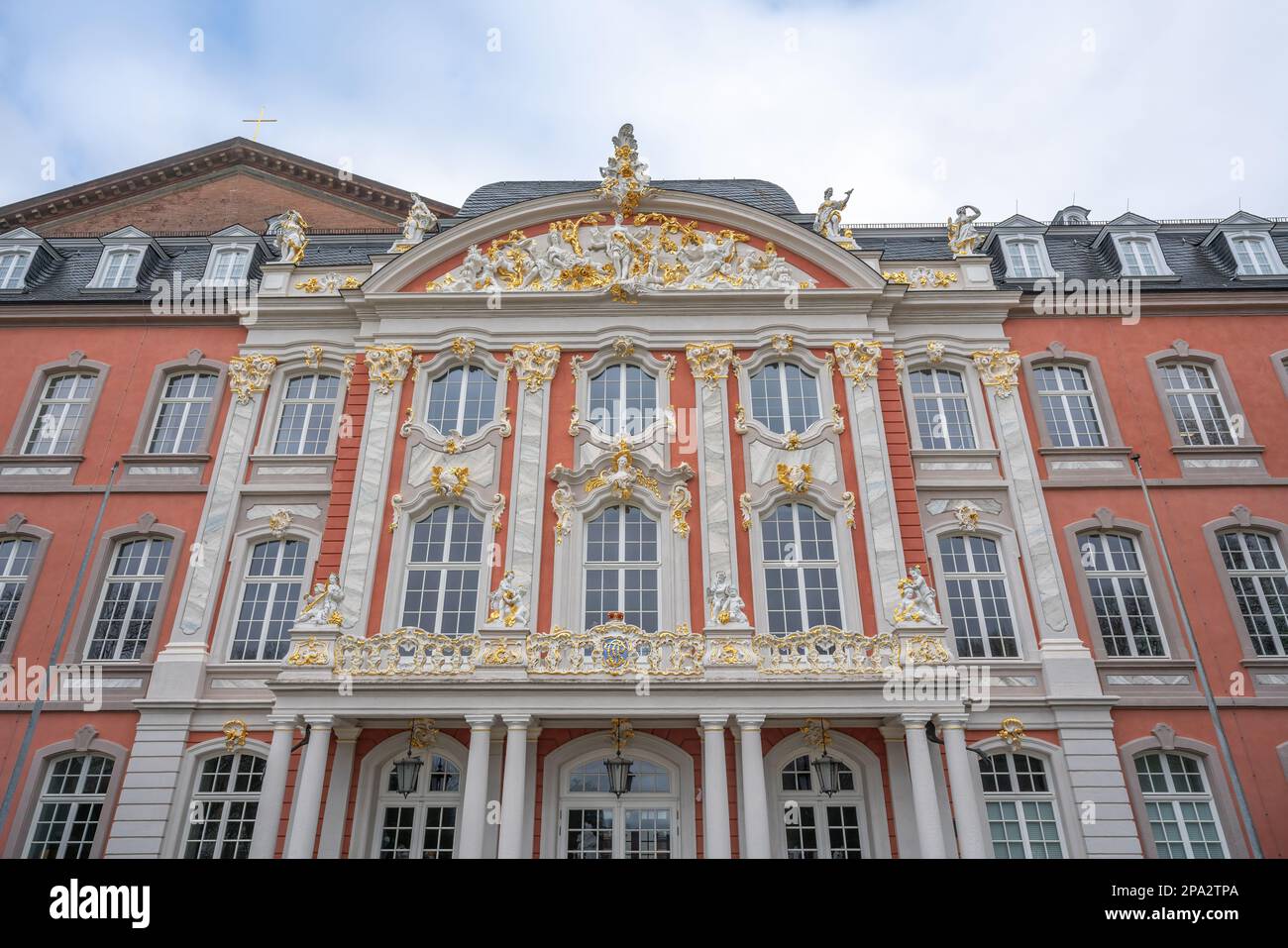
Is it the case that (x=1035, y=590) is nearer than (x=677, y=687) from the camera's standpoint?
No

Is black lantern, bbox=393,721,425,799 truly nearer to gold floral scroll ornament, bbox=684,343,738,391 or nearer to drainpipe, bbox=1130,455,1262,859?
gold floral scroll ornament, bbox=684,343,738,391

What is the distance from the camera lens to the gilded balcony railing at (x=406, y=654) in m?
14.9

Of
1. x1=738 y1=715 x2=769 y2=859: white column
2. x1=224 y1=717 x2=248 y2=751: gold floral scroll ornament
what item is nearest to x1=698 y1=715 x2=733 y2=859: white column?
x1=738 y1=715 x2=769 y2=859: white column

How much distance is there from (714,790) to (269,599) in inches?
374

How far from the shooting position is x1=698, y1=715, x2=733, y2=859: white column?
13.8 metres

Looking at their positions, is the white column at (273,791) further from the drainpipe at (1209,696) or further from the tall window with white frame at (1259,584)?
the tall window with white frame at (1259,584)

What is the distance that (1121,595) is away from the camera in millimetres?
17328

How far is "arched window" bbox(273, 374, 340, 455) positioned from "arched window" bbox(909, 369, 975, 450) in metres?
12.8

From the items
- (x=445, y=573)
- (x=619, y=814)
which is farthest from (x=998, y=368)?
(x=445, y=573)

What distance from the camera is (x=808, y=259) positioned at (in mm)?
20156

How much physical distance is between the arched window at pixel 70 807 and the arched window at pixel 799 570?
41.1 feet
